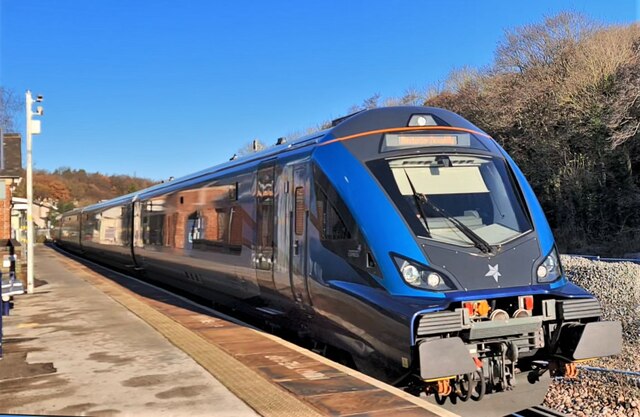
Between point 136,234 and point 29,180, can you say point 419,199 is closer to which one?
point 29,180

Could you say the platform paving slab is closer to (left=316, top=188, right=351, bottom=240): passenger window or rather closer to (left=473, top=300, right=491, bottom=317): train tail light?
(left=316, top=188, right=351, bottom=240): passenger window

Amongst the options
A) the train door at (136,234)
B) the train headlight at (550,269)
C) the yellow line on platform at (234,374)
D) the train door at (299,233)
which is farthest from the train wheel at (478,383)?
the train door at (136,234)

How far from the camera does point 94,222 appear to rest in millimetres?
28609

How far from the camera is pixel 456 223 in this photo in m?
5.95

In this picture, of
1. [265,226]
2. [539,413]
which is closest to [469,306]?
[539,413]

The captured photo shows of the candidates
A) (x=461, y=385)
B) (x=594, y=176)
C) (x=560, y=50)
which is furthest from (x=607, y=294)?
(x=560, y=50)

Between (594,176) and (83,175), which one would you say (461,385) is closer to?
(594,176)

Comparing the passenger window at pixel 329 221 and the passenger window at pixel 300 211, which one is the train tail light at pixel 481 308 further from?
the passenger window at pixel 300 211

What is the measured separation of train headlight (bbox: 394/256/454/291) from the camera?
17.7ft

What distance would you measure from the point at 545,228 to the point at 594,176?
27.1m

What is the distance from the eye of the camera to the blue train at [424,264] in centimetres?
535

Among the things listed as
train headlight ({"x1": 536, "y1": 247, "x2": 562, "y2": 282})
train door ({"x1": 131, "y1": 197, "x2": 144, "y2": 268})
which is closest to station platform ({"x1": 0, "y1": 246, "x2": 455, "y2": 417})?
train headlight ({"x1": 536, "y1": 247, "x2": 562, "y2": 282})

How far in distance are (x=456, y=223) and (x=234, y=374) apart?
2.79m

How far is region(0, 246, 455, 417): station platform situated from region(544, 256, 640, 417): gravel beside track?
468 centimetres
